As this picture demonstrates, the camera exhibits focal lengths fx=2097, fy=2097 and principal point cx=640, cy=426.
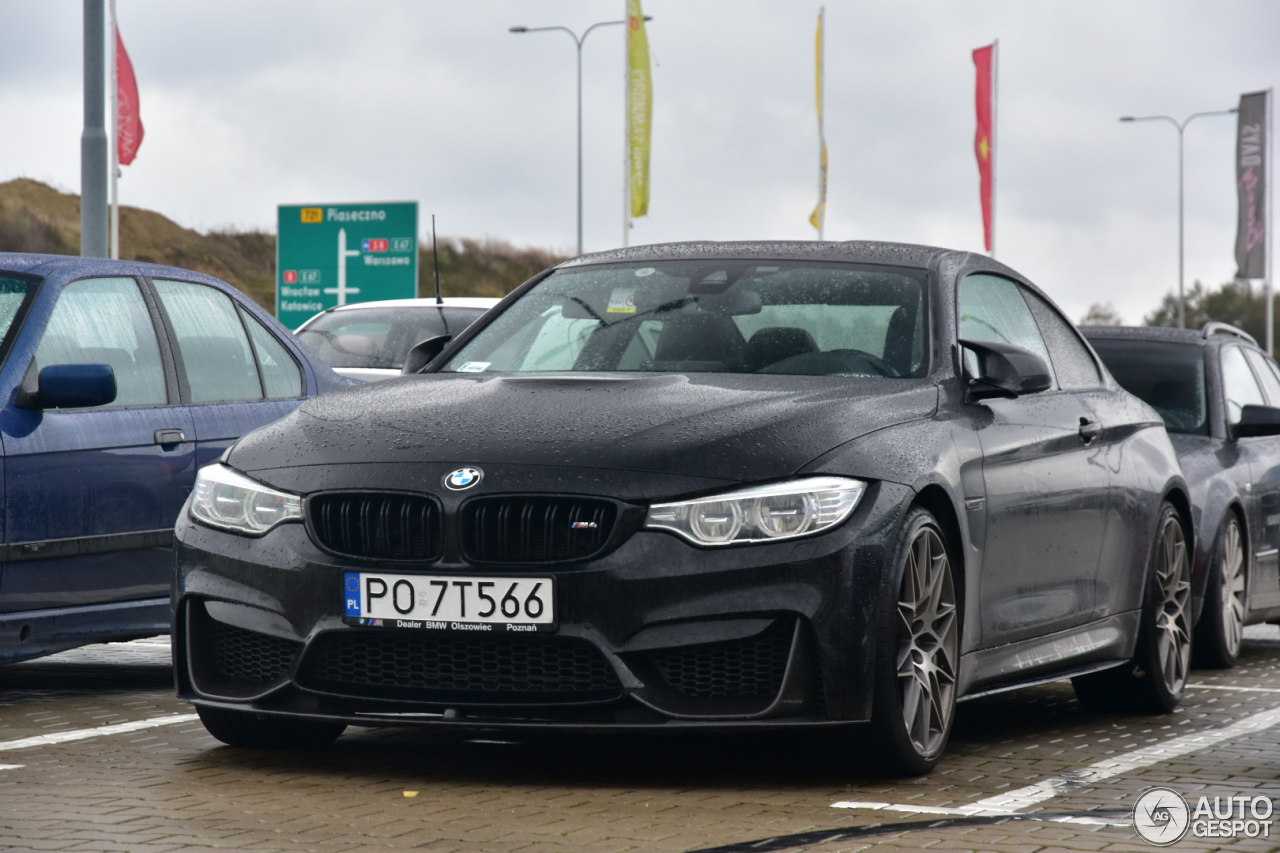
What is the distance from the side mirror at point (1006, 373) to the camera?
6.48 metres

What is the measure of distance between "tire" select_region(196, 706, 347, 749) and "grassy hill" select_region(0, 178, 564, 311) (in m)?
60.9

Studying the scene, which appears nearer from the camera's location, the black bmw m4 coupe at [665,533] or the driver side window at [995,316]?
the black bmw m4 coupe at [665,533]

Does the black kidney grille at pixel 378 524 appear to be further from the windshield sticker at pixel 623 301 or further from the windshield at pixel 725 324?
the windshield sticker at pixel 623 301

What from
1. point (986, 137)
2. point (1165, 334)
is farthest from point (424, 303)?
point (986, 137)

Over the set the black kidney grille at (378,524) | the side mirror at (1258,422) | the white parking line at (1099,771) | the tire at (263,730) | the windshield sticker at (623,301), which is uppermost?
the windshield sticker at (623,301)

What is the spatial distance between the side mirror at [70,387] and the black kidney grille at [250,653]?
1.70 metres

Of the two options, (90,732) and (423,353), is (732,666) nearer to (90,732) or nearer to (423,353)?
(423,353)

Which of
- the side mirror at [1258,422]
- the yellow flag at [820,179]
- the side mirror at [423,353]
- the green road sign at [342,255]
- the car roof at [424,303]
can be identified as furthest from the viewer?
the yellow flag at [820,179]

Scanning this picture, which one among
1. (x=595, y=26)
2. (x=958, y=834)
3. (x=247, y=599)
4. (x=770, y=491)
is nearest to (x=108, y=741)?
(x=247, y=599)

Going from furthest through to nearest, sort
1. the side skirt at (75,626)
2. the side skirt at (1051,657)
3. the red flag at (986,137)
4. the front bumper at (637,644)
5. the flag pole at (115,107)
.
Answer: the red flag at (986,137) → the flag pole at (115,107) → the side skirt at (75,626) → the side skirt at (1051,657) → the front bumper at (637,644)

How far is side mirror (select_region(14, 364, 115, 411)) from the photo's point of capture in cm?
727

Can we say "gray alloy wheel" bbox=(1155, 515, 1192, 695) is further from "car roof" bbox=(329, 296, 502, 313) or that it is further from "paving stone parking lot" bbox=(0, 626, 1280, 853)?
"car roof" bbox=(329, 296, 502, 313)

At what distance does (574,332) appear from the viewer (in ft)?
22.4

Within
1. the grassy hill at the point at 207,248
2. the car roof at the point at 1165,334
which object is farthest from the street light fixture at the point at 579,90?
the car roof at the point at 1165,334
